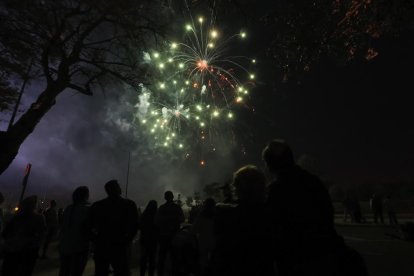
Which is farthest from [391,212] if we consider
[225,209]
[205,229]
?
[225,209]

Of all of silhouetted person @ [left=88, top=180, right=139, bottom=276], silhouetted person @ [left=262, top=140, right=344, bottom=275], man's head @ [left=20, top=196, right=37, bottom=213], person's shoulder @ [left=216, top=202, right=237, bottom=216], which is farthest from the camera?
man's head @ [left=20, top=196, right=37, bottom=213]

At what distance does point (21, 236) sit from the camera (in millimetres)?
5113

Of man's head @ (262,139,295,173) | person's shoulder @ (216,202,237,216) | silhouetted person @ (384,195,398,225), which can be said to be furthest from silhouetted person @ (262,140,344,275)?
silhouetted person @ (384,195,398,225)

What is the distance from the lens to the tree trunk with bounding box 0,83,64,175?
33.2 ft

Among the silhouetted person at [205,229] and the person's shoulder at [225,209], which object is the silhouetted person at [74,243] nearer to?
the silhouetted person at [205,229]

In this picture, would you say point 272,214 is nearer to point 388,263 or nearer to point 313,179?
point 313,179

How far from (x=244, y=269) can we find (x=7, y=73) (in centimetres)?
1510

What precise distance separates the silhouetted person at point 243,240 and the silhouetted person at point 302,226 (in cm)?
23

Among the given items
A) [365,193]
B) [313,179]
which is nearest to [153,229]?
[313,179]

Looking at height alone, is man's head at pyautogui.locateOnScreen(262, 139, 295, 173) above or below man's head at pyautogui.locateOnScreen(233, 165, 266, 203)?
above

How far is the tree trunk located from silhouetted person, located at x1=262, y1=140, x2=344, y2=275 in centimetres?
1029

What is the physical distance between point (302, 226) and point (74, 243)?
3.97 metres

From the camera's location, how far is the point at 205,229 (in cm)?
541

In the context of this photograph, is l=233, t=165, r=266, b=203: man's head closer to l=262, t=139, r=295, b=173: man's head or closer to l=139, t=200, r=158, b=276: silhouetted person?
l=262, t=139, r=295, b=173: man's head
